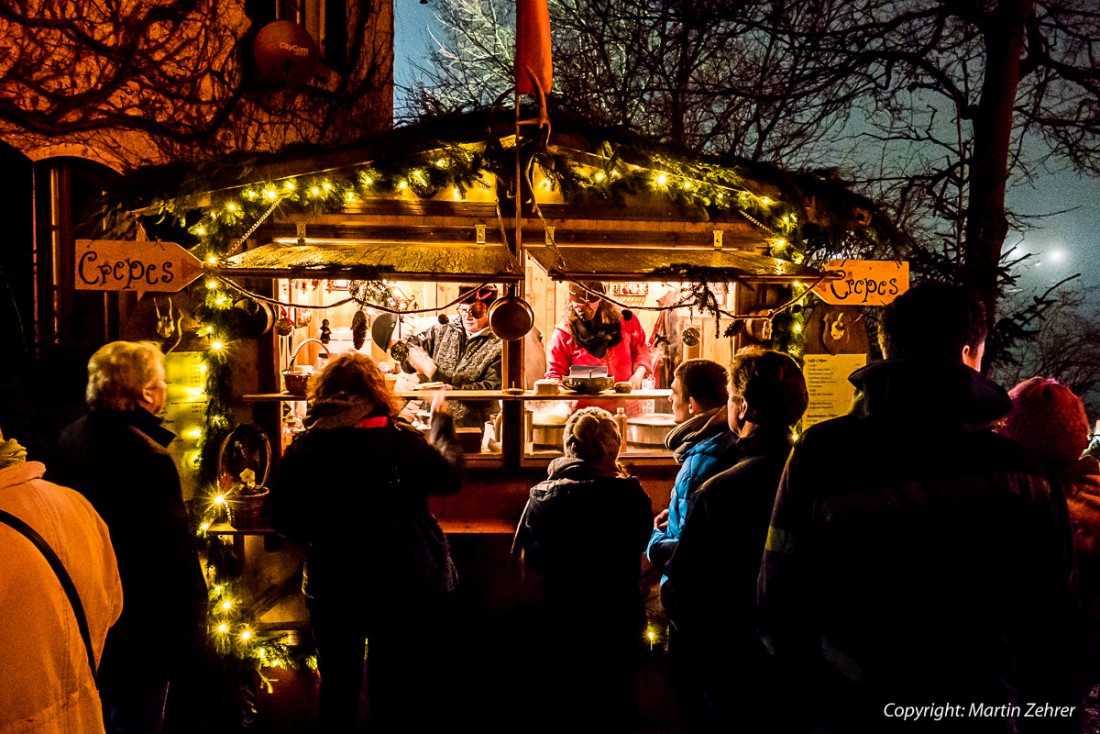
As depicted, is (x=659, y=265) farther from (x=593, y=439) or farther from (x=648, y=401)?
(x=648, y=401)

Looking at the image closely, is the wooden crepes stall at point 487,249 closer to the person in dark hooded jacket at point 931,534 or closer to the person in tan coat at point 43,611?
the person in dark hooded jacket at point 931,534

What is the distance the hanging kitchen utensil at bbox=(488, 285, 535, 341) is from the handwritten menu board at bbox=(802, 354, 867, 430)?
2329 millimetres

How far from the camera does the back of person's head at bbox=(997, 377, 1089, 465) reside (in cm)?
290

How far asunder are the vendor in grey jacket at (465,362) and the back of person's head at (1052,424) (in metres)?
3.75

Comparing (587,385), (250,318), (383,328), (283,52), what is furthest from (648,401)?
(283,52)

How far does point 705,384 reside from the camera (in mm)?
3787

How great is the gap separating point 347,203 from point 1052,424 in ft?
15.1

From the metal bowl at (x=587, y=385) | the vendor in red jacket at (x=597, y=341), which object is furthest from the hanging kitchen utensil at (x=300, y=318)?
the metal bowl at (x=587, y=385)

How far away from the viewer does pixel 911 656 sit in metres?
2.11

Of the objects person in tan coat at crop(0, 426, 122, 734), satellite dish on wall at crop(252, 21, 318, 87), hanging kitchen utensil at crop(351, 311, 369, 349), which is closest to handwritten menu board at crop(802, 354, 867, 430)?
hanging kitchen utensil at crop(351, 311, 369, 349)

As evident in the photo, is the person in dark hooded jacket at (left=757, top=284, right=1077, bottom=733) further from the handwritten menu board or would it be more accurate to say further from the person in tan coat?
the handwritten menu board

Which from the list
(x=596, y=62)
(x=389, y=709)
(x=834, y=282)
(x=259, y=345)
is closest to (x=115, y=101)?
(x=259, y=345)

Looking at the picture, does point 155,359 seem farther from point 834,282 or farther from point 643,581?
point 834,282

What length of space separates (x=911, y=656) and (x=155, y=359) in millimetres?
3309
